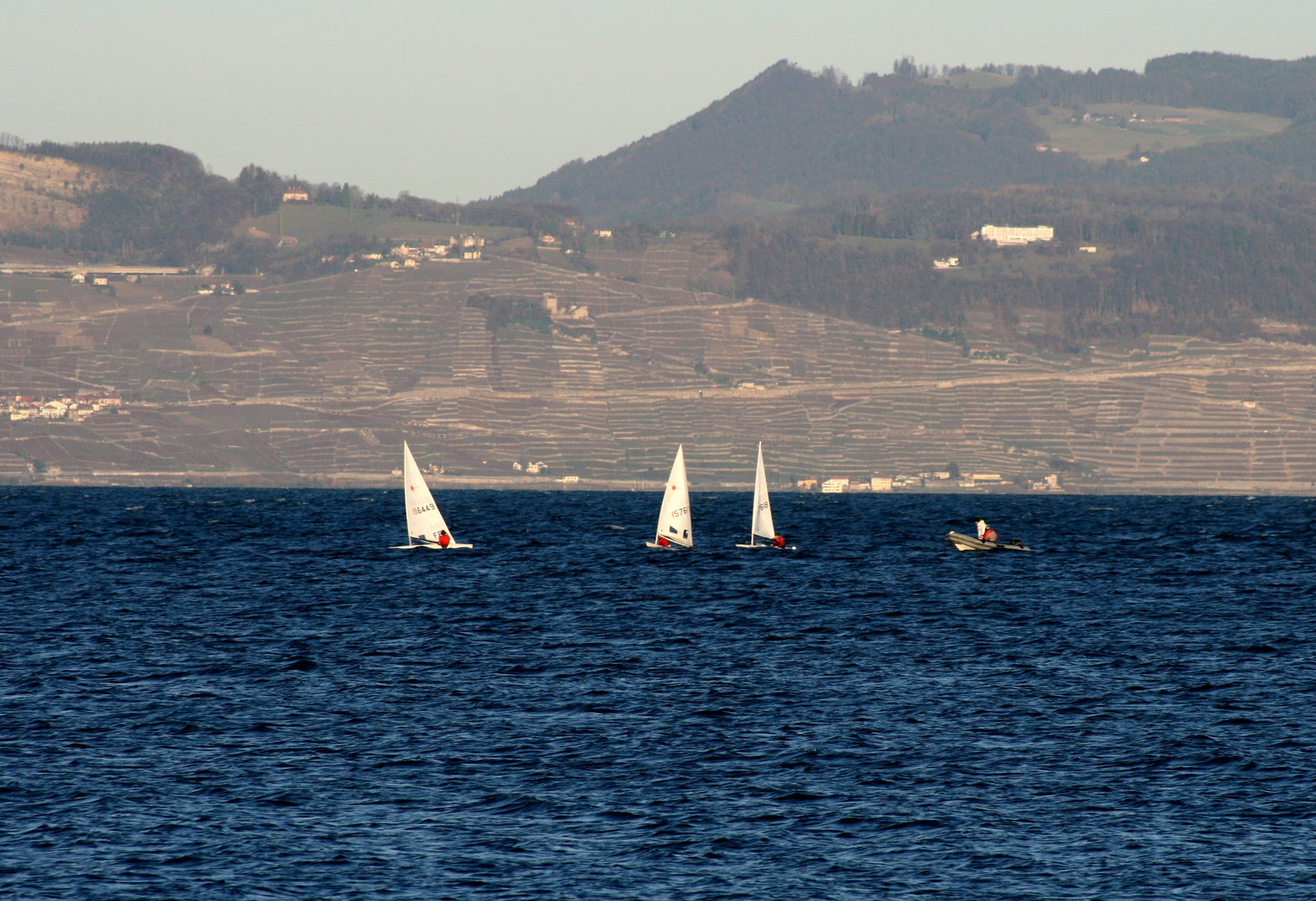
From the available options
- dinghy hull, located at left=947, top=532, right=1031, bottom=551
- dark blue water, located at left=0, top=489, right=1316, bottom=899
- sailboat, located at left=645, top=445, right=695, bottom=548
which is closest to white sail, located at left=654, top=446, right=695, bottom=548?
sailboat, located at left=645, top=445, right=695, bottom=548

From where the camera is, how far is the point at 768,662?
59.5 meters

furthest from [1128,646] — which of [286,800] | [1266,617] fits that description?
[286,800]

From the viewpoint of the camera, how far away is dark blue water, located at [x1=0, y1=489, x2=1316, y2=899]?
32906mm

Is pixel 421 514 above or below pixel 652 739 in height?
below

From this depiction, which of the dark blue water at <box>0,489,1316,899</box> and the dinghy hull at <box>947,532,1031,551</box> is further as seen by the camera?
the dinghy hull at <box>947,532,1031,551</box>

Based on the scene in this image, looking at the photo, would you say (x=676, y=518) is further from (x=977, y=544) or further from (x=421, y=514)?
(x=977, y=544)

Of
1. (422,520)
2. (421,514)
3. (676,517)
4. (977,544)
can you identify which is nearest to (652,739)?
(676,517)

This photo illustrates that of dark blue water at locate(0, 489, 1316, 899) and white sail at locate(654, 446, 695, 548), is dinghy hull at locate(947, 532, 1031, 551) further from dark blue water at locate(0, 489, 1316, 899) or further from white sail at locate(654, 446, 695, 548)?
dark blue water at locate(0, 489, 1316, 899)

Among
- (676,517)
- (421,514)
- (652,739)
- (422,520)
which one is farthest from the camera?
(422,520)

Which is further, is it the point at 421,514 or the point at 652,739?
the point at 421,514

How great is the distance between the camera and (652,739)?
146 feet

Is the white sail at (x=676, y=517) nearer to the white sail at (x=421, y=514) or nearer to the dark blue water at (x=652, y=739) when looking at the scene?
the white sail at (x=421, y=514)

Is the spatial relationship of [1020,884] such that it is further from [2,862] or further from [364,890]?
[2,862]

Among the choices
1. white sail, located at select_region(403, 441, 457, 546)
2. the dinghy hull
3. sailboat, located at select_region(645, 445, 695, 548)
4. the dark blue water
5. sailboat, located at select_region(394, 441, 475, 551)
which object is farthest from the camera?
the dinghy hull
